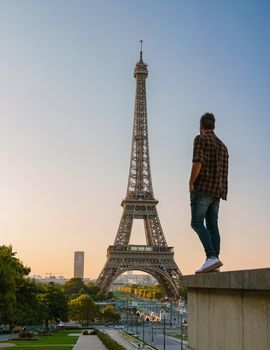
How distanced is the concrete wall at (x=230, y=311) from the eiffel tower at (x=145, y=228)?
271ft

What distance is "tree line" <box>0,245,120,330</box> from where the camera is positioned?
1459 inches

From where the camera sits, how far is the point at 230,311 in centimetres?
562

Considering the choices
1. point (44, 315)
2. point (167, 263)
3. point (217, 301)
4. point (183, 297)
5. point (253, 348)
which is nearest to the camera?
point (253, 348)

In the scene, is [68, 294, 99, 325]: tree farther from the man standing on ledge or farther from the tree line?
the man standing on ledge

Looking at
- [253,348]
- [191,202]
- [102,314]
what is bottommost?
[102,314]

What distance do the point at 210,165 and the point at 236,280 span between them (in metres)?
2.06

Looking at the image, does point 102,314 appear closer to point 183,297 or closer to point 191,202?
point 183,297

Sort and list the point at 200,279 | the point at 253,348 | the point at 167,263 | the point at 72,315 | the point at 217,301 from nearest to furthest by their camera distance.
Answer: the point at 253,348 < the point at 217,301 < the point at 200,279 < the point at 167,263 < the point at 72,315

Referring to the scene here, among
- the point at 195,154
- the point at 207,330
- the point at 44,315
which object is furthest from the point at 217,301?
the point at 44,315

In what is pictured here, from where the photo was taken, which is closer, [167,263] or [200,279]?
[200,279]

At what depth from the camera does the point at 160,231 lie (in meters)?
93.4

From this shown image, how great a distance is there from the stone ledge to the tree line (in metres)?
30.9

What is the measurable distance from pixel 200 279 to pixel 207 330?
0.67 m

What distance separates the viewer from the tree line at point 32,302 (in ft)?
122
